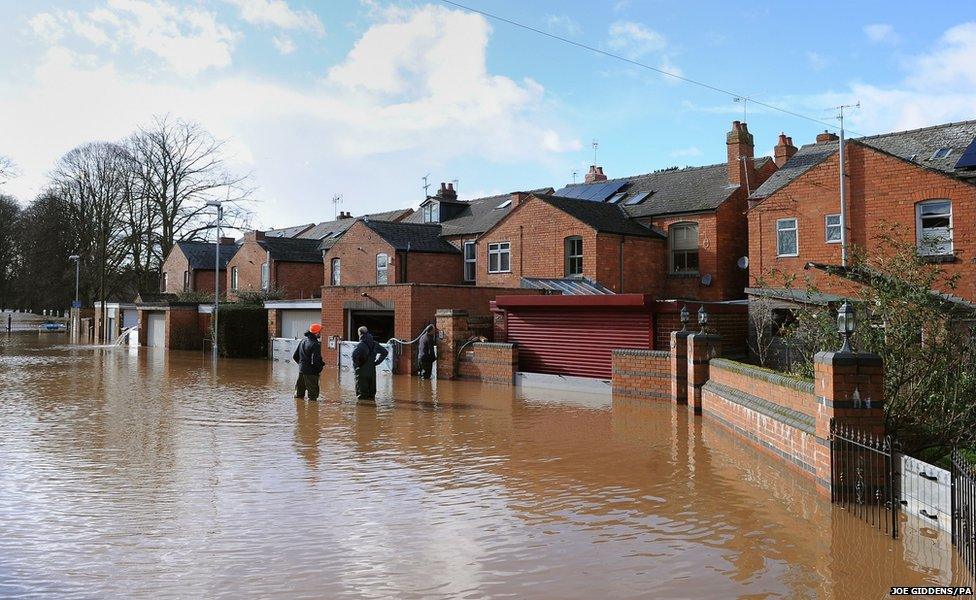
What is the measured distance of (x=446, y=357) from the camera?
74.8 feet

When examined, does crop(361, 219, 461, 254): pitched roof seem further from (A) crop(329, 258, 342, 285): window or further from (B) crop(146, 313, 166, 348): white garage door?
(B) crop(146, 313, 166, 348): white garage door

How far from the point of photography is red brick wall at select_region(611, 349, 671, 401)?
17.2 m

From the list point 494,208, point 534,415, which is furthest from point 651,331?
point 494,208

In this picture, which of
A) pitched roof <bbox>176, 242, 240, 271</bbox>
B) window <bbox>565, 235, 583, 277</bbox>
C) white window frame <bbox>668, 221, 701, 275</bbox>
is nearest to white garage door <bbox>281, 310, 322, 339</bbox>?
window <bbox>565, 235, 583, 277</bbox>

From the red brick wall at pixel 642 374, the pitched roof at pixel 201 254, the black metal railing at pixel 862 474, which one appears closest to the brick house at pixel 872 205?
the red brick wall at pixel 642 374

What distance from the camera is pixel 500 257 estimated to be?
32.4 meters

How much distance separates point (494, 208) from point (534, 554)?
32.4 meters

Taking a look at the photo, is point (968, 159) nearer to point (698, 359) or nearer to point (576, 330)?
point (698, 359)

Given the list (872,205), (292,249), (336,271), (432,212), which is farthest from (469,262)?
(872,205)

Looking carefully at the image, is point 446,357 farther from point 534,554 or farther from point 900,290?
point 534,554

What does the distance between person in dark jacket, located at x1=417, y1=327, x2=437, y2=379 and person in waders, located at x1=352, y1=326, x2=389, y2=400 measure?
5.56 metres

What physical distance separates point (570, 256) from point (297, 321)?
11.7 m

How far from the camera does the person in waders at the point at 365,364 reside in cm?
1675

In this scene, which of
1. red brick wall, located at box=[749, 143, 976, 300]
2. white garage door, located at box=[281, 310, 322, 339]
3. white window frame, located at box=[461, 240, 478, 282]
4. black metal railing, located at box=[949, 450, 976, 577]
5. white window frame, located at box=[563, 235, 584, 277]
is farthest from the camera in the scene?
white window frame, located at box=[461, 240, 478, 282]
